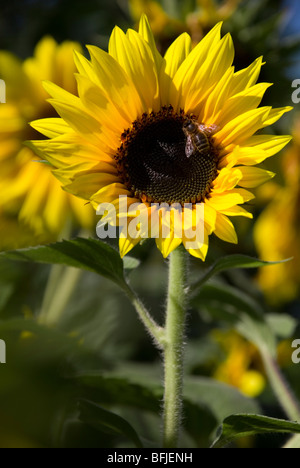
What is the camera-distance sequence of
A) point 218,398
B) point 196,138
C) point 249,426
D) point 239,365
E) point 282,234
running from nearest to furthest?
point 249,426, point 196,138, point 218,398, point 239,365, point 282,234

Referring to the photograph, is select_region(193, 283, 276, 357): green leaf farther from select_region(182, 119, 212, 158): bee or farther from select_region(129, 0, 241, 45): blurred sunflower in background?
select_region(129, 0, 241, 45): blurred sunflower in background

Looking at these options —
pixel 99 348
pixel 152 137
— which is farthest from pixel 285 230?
pixel 152 137

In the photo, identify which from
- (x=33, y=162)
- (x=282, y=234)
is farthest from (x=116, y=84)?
(x=282, y=234)

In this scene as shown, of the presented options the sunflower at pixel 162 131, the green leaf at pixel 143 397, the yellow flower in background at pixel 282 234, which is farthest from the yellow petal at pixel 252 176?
the yellow flower in background at pixel 282 234

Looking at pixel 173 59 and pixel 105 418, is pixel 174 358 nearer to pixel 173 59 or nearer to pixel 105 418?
pixel 105 418

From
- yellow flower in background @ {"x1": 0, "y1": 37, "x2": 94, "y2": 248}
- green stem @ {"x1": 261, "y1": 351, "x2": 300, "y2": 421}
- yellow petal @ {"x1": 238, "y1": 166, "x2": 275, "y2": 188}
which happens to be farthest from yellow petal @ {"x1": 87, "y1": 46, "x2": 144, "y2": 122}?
yellow flower in background @ {"x1": 0, "y1": 37, "x2": 94, "y2": 248}

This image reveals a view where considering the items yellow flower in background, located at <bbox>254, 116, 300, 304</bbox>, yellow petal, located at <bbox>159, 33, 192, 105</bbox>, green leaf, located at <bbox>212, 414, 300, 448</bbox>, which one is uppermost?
yellow flower in background, located at <bbox>254, 116, 300, 304</bbox>
